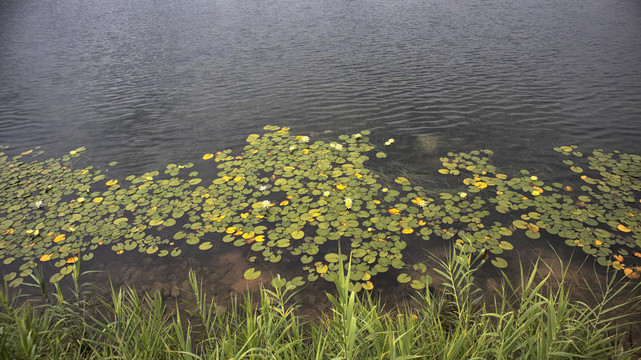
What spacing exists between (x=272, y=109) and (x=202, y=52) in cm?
573

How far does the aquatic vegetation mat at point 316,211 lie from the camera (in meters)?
4.11

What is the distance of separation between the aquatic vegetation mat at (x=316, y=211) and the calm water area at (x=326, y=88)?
0.86 feet

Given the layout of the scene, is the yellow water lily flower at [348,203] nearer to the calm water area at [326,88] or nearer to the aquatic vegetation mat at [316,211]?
the aquatic vegetation mat at [316,211]

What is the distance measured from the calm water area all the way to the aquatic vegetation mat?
0.86 feet

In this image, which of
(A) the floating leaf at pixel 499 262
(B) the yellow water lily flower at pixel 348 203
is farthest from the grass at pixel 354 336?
(B) the yellow water lily flower at pixel 348 203

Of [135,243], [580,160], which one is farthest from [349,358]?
[580,160]

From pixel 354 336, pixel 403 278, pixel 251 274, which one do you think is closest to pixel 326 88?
pixel 251 274

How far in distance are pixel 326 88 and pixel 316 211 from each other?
4.91 meters

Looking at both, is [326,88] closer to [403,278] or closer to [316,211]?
[316,211]

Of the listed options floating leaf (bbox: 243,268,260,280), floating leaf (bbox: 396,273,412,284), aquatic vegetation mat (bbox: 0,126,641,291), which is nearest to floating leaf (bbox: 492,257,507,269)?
aquatic vegetation mat (bbox: 0,126,641,291)

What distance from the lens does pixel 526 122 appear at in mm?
6898

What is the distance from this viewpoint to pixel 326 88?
29.4ft

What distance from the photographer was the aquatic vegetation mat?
162 inches

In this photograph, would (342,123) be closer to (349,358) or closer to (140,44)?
(349,358)
